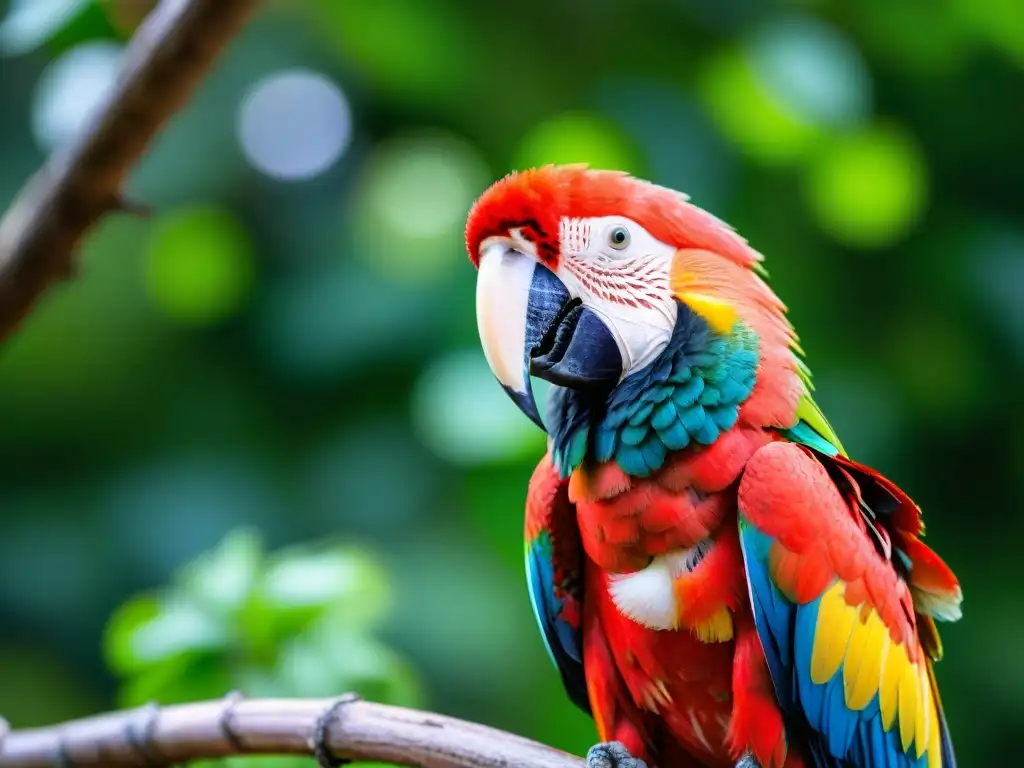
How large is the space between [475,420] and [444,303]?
0.58 meters

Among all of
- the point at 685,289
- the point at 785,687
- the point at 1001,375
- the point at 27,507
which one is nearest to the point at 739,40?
the point at 1001,375

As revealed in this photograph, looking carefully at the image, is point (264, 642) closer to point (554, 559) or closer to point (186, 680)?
point (186, 680)

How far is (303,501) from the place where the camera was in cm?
286

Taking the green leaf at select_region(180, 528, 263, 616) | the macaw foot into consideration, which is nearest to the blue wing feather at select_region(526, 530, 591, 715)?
the macaw foot

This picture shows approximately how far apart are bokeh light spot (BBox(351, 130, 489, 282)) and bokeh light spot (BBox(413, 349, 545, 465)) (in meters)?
→ 0.46

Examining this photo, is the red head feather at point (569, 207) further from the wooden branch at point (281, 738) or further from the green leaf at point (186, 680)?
the green leaf at point (186, 680)

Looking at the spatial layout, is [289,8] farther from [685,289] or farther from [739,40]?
[685,289]

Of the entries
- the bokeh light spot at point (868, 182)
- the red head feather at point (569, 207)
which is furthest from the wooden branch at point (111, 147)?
the bokeh light spot at point (868, 182)

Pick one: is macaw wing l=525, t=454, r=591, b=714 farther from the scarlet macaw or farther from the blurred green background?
the blurred green background

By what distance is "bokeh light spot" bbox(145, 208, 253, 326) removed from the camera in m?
2.74

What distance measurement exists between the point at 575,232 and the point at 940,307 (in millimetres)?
1861

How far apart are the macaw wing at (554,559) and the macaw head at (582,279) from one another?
0.16m

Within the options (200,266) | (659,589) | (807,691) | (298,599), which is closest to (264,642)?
(298,599)

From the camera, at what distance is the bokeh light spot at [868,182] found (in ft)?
7.41
